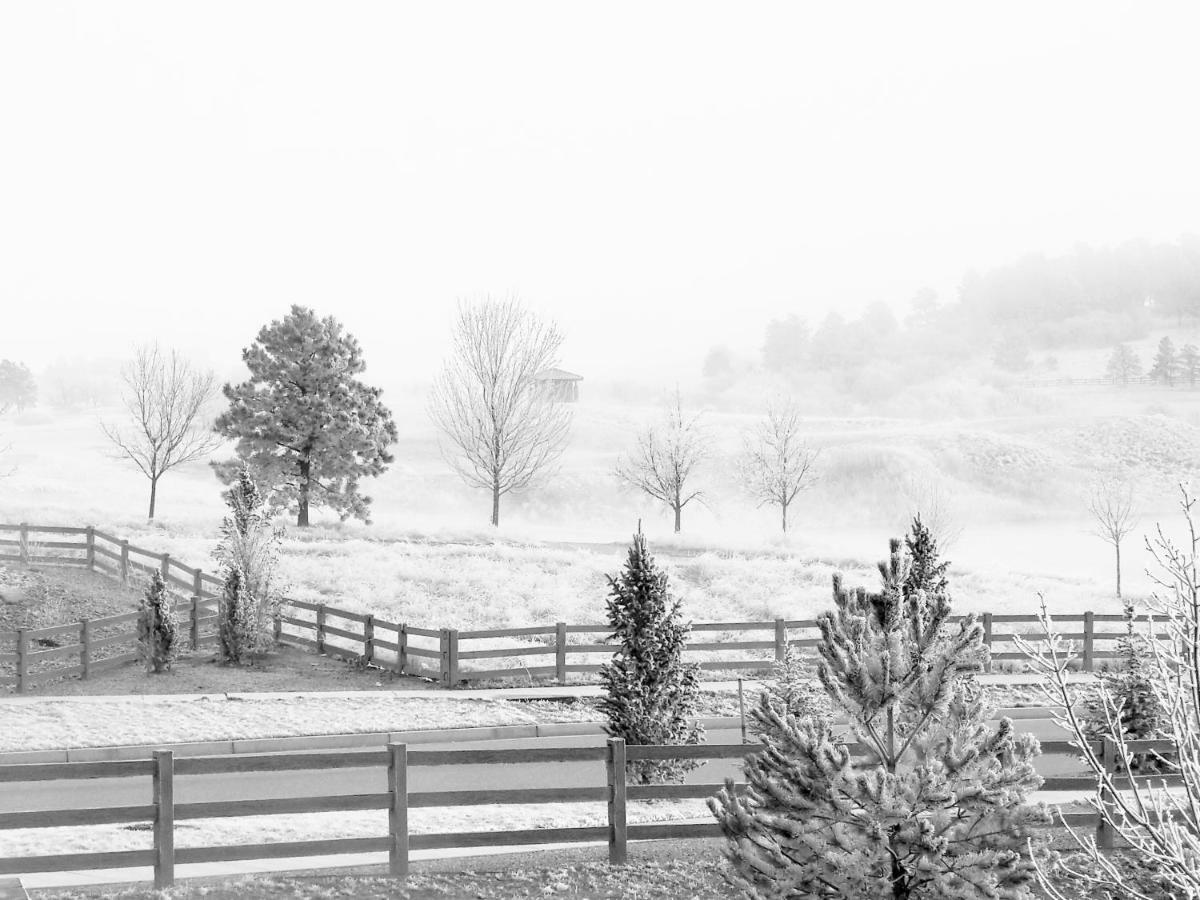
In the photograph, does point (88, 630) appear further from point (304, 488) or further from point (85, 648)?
point (304, 488)

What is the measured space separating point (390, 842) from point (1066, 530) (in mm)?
69862

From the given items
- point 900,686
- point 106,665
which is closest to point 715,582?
point 106,665

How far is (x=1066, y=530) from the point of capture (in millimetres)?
72312

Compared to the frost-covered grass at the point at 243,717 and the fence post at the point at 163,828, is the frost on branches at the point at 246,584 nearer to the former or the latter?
the frost-covered grass at the point at 243,717

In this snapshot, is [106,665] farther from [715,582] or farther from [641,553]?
[715,582]

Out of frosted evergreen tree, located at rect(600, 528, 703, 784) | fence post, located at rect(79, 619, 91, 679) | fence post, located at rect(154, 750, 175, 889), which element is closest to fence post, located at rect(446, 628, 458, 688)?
fence post, located at rect(79, 619, 91, 679)

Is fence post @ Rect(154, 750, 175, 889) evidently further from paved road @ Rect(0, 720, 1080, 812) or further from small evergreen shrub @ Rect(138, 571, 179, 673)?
small evergreen shrub @ Rect(138, 571, 179, 673)

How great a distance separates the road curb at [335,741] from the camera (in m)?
15.4

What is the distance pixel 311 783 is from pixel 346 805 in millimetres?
5217

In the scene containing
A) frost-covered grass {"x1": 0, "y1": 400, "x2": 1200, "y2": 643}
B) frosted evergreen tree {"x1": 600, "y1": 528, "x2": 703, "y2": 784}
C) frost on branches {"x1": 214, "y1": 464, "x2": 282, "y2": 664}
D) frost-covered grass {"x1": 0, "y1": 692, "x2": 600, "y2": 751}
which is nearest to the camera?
frosted evergreen tree {"x1": 600, "y1": 528, "x2": 703, "y2": 784}

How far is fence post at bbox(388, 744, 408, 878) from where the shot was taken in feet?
30.1

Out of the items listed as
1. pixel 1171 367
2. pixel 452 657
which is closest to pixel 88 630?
pixel 452 657

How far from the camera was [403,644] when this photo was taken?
21906 millimetres

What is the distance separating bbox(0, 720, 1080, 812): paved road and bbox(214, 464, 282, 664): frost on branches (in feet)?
27.8
